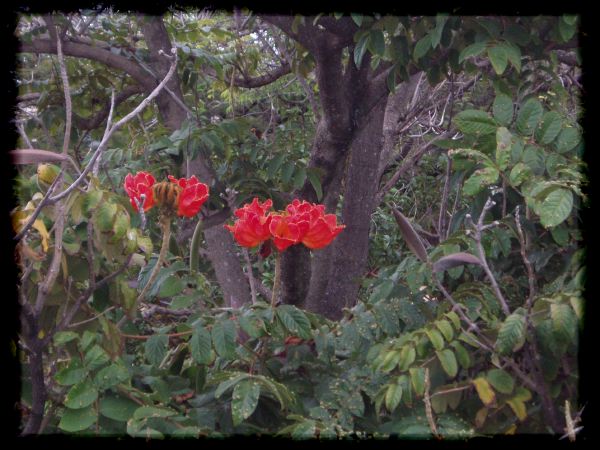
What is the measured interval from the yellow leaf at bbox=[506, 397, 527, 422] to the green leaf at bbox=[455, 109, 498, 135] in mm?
568

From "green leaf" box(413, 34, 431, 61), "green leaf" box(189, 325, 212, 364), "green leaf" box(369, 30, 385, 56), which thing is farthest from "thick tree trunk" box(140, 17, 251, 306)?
"green leaf" box(189, 325, 212, 364)

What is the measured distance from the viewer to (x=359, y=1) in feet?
4.79

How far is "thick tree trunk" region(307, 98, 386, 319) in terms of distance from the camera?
8.15 feet

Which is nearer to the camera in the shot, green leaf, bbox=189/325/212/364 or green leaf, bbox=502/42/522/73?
green leaf, bbox=189/325/212/364

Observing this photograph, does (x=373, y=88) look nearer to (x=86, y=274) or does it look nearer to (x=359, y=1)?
(x=359, y=1)

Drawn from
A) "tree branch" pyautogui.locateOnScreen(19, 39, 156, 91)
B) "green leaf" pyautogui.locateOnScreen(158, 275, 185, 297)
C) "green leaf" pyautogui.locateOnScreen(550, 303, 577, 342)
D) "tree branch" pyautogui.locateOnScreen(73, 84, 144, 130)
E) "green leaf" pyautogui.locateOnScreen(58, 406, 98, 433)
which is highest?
"tree branch" pyautogui.locateOnScreen(19, 39, 156, 91)

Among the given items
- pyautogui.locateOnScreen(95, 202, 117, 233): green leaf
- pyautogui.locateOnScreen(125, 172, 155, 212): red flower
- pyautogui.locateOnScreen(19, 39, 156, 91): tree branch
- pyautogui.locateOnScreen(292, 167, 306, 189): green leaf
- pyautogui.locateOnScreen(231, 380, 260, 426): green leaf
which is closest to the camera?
pyautogui.locateOnScreen(231, 380, 260, 426): green leaf

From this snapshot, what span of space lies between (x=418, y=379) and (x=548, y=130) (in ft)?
2.07

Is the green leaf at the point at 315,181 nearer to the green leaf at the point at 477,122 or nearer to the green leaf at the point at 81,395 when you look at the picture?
the green leaf at the point at 477,122

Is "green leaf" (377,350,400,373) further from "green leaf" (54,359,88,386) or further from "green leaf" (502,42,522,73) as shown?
"green leaf" (502,42,522,73)

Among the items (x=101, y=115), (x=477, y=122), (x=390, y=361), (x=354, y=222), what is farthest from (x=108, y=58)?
(x=390, y=361)

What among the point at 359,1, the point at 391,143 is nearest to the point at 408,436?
the point at 359,1

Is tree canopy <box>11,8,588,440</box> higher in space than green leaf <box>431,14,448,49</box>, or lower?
lower

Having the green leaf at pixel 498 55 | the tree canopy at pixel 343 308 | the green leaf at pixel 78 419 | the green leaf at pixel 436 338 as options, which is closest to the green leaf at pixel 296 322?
the tree canopy at pixel 343 308
